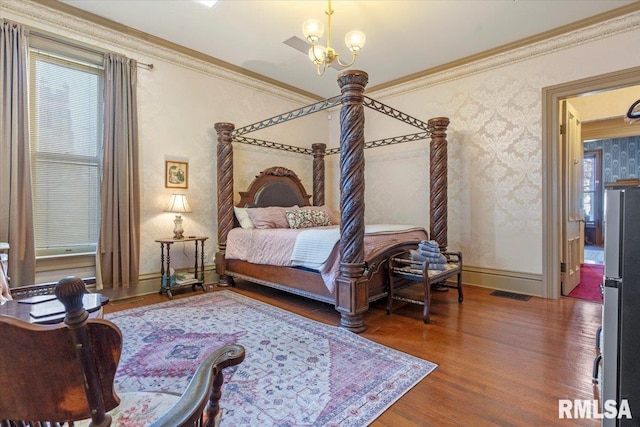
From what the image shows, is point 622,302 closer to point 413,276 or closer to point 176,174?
point 413,276

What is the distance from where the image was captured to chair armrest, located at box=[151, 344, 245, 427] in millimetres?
592

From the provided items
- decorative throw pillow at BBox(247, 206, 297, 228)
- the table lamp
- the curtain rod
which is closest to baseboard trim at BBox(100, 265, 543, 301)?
the table lamp

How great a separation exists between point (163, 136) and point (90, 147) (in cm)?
78

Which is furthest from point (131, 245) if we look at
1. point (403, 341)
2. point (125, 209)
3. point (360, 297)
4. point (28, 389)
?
point (28, 389)

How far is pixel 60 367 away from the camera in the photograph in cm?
57

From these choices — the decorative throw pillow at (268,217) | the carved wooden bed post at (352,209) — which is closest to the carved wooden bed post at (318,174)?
the decorative throw pillow at (268,217)

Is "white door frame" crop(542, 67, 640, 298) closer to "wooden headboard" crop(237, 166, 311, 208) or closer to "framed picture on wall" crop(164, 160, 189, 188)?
"wooden headboard" crop(237, 166, 311, 208)

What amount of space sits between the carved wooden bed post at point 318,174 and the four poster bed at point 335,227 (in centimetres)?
2

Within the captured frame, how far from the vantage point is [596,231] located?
8.41m

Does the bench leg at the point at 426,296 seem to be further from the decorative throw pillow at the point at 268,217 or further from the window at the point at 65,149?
the window at the point at 65,149

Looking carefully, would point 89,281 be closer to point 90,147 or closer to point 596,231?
point 90,147

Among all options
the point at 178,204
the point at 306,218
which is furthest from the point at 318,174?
the point at 178,204

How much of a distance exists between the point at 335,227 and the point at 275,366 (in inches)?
Answer: 86.8

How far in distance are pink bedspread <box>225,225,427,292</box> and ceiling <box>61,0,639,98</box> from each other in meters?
2.24
